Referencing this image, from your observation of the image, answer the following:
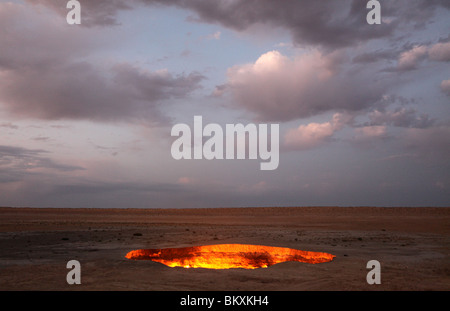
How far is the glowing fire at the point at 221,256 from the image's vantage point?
14476 mm

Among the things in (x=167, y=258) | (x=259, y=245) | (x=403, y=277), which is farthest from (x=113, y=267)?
(x=403, y=277)

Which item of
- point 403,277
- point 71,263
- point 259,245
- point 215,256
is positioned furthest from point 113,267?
point 403,277

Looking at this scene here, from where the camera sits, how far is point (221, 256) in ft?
49.8

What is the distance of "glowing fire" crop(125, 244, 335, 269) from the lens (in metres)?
14.5

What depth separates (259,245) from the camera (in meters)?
15.6

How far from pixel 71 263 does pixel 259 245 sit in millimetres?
7601

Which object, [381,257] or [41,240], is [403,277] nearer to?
[381,257]
